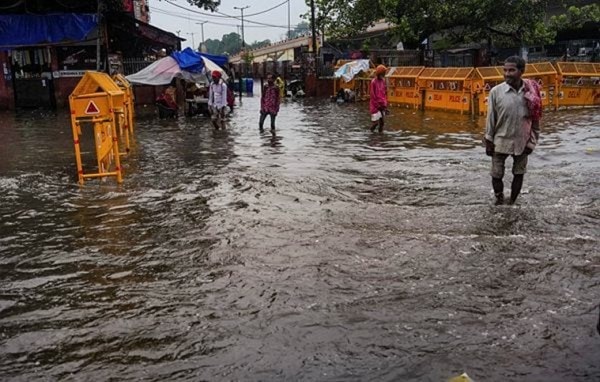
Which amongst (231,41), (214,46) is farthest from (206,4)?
(214,46)

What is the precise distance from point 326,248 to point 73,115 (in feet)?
15.0

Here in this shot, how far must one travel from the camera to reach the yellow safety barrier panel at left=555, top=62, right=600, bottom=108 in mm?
18938

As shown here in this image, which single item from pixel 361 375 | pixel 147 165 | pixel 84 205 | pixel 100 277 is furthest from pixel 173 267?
pixel 147 165

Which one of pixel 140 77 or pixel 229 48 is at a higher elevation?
pixel 229 48

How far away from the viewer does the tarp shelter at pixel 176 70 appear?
18531mm

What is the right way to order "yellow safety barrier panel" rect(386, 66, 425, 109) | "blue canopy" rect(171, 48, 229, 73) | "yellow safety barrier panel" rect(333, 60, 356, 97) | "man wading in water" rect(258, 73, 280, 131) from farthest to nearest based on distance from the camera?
"yellow safety barrier panel" rect(333, 60, 356, 97), "yellow safety barrier panel" rect(386, 66, 425, 109), "blue canopy" rect(171, 48, 229, 73), "man wading in water" rect(258, 73, 280, 131)

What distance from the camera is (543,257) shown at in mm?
5113

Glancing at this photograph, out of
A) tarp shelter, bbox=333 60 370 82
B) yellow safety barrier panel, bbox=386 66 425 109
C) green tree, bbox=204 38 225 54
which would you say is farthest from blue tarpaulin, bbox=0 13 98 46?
green tree, bbox=204 38 225 54

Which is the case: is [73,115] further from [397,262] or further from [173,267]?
[397,262]

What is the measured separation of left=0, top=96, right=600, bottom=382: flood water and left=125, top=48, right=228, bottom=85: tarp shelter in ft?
30.0

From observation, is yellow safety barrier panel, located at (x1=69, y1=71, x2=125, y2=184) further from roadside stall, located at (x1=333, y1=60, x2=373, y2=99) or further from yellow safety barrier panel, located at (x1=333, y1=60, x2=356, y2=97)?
yellow safety barrier panel, located at (x1=333, y1=60, x2=356, y2=97)

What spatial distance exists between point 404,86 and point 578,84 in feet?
19.5

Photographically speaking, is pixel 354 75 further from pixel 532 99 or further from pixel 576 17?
pixel 532 99

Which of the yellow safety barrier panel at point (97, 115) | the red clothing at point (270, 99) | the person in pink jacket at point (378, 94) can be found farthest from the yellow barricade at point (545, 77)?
the yellow safety barrier panel at point (97, 115)
